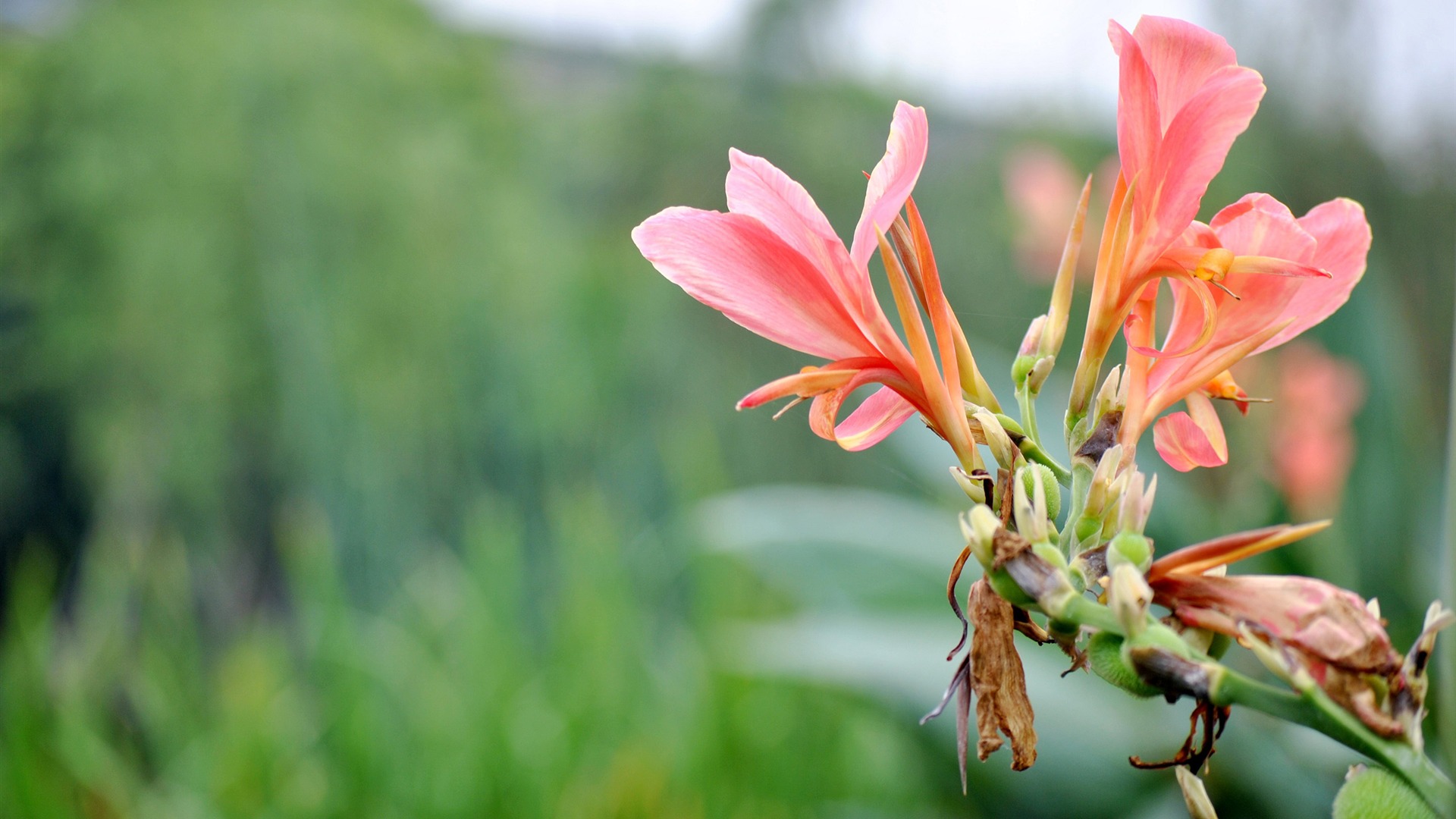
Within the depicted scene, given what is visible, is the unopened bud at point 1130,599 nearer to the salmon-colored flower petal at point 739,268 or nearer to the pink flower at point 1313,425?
the salmon-colored flower petal at point 739,268

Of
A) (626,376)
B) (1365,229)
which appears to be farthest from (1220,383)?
(626,376)

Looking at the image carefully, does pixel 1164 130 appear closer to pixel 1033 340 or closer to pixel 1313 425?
pixel 1033 340

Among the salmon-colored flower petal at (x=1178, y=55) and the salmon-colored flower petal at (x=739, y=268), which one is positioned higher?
the salmon-colored flower petal at (x=1178, y=55)

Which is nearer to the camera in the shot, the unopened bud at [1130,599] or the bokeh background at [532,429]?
the unopened bud at [1130,599]

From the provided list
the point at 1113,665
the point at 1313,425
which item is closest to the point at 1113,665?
the point at 1113,665

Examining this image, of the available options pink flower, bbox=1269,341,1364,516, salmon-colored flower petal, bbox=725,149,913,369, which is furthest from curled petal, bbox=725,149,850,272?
pink flower, bbox=1269,341,1364,516

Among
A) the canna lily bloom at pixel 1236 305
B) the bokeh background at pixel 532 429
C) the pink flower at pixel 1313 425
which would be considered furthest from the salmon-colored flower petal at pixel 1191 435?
the pink flower at pixel 1313 425
